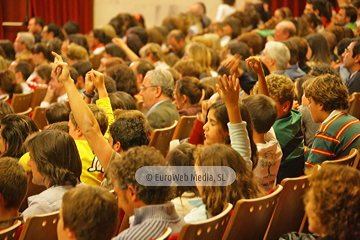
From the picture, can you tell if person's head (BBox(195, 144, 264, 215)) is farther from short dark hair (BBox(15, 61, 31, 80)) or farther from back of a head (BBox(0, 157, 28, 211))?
short dark hair (BBox(15, 61, 31, 80))

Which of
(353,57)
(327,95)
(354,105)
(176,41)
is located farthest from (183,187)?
(176,41)

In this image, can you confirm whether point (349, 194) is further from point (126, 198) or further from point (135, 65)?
point (135, 65)

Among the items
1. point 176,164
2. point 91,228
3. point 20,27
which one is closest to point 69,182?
point 176,164

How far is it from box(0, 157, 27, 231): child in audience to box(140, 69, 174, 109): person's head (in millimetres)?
2533

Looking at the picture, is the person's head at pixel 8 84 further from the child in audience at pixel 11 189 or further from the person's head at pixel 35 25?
the person's head at pixel 35 25

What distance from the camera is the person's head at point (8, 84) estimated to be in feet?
20.0

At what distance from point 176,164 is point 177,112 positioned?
2.15 meters

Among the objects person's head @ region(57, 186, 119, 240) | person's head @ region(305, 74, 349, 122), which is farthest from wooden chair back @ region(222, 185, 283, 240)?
person's head @ region(305, 74, 349, 122)

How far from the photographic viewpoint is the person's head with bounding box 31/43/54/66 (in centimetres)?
793

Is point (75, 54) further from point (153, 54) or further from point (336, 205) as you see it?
point (336, 205)

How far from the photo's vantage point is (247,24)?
10.1 meters

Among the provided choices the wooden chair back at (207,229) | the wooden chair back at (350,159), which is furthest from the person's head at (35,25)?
the wooden chair back at (207,229)

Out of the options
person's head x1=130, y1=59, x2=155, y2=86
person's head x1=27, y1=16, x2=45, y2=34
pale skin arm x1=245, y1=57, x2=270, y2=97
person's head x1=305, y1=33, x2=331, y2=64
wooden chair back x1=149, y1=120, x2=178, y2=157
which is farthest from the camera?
person's head x1=27, y1=16, x2=45, y2=34

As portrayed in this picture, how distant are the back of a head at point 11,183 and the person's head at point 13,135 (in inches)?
33.8
